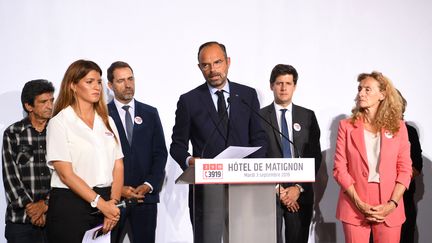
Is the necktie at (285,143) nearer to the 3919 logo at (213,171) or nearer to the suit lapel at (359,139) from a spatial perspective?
the suit lapel at (359,139)

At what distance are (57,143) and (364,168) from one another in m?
1.98

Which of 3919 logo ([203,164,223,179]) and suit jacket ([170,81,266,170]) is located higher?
suit jacket ([170,81,266,170])

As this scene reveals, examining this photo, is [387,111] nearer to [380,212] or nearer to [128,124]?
[380,212]

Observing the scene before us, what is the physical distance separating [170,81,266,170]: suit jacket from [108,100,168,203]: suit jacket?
0.65 metres

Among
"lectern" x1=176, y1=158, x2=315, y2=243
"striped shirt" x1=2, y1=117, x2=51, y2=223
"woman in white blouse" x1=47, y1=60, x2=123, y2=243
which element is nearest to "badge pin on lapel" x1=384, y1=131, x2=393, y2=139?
"lectern" x1=176, y1=158, x2=315, y2=243

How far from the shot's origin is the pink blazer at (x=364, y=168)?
3795mm

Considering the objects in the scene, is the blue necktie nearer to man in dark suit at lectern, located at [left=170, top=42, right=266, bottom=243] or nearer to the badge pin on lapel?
man in dark suit at lectern, located at [left=170, top=42, right=266, bottom=243]

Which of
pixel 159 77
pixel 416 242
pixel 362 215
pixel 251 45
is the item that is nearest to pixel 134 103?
pixel 159 77

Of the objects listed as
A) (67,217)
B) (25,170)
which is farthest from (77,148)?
(25,170)

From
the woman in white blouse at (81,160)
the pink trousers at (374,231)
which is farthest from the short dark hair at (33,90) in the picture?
the pink trousers at (374,231)

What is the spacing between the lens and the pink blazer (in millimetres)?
3795

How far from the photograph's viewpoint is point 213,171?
2.69m

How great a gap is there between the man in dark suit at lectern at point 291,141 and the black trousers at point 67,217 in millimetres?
1708

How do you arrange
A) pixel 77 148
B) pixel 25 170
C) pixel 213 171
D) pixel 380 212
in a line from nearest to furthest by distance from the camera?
Answer: pixel 213 171
pixel 77 148
pixel 380 212
pixel 25 170
